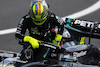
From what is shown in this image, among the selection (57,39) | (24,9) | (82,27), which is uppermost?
(24,9)

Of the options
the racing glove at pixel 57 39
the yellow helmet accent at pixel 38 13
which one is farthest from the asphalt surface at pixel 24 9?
the yellow helmet accent at pixel 38 13

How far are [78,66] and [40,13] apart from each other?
1.18 metres

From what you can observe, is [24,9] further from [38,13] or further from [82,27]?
[38,13]

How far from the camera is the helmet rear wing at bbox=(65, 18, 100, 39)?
6.16 meters

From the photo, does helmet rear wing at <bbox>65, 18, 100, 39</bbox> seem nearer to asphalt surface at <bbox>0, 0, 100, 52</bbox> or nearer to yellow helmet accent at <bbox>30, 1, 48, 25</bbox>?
yellow helmet accent at <bbox>30, 1, 48, 25</bbox>

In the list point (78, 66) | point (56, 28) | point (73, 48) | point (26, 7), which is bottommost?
point (78, 66)

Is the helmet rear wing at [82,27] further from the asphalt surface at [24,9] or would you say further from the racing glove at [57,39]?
the asphalt surface at [24,9]

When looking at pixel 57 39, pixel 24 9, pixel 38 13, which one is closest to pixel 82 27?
pixel 57 39

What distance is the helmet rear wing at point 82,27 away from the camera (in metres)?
6.16

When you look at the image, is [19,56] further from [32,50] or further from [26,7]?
[26,7]

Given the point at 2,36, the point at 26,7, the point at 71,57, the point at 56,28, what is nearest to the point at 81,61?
the point at 71,57

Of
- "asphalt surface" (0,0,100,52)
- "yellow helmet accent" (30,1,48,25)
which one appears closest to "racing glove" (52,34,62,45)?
"yellow helmet accent" (30,1,48,25)

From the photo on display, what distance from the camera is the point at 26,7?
40.3 ft

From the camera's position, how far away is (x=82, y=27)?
636 centimetres
